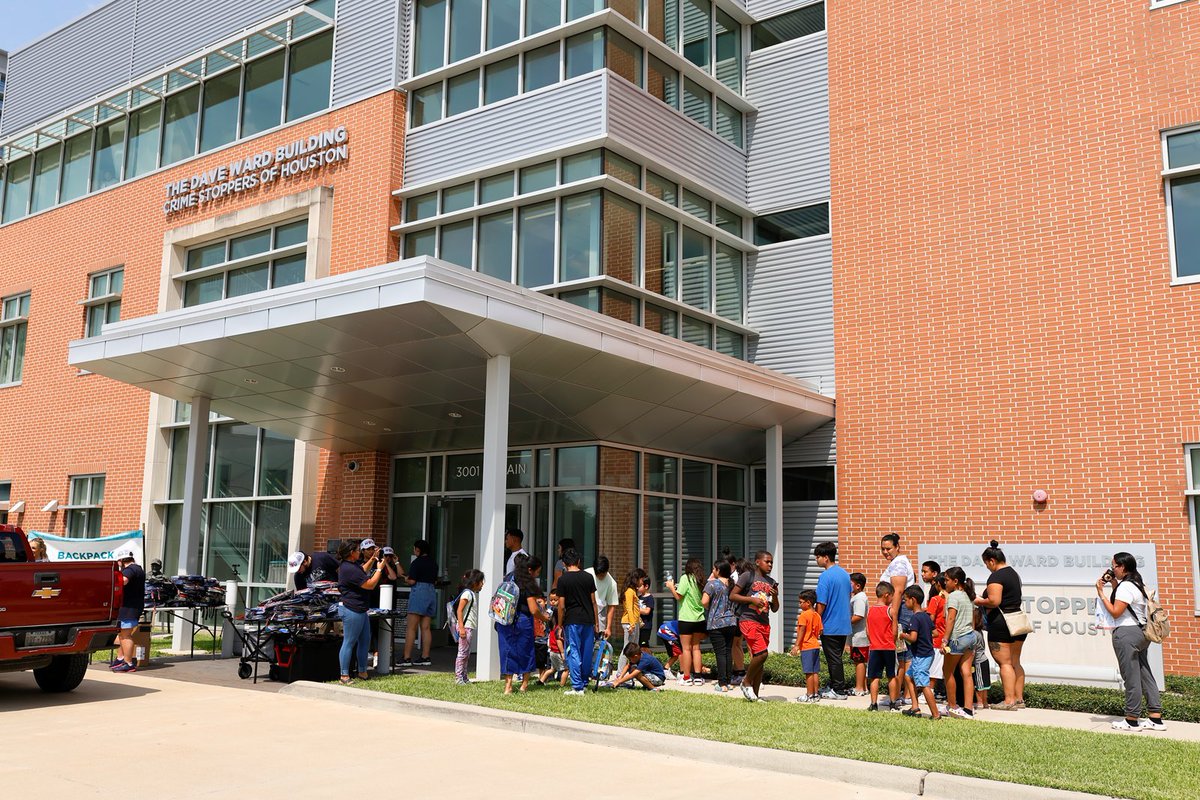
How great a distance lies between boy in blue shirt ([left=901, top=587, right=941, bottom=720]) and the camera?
10.3m

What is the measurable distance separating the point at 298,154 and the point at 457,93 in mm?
4049

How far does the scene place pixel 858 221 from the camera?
1791 cm

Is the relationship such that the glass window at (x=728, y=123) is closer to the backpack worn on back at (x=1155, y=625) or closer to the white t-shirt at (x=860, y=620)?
the white t-shirt at (x=860, y=620)

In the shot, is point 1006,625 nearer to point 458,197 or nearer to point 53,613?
point 53,613

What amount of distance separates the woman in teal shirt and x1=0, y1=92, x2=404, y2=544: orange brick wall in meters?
8.59

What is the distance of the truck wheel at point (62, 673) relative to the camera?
1181cm

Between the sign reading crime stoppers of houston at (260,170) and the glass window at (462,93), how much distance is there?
241cm

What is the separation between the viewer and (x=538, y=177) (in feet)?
A: 56.2

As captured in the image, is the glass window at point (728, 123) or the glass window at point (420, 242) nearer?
the glass window at point (420, 242)

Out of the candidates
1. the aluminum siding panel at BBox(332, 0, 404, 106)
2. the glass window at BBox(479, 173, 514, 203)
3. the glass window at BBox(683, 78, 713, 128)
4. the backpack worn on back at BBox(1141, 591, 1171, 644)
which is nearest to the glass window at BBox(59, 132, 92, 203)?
the aluminum siding panel at BBox(332, 0, 404, 106)

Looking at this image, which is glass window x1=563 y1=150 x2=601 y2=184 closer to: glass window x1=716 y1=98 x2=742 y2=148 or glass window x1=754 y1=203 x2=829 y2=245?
glass window x1=716 y1=98 x2=742 y2=148

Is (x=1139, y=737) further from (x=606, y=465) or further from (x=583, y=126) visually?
(x=583, y=126)

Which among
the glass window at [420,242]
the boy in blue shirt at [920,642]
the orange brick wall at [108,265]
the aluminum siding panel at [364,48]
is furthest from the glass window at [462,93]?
the boy in blue shirt at [920,642]

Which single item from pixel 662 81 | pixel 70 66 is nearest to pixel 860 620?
pixel 662 81
